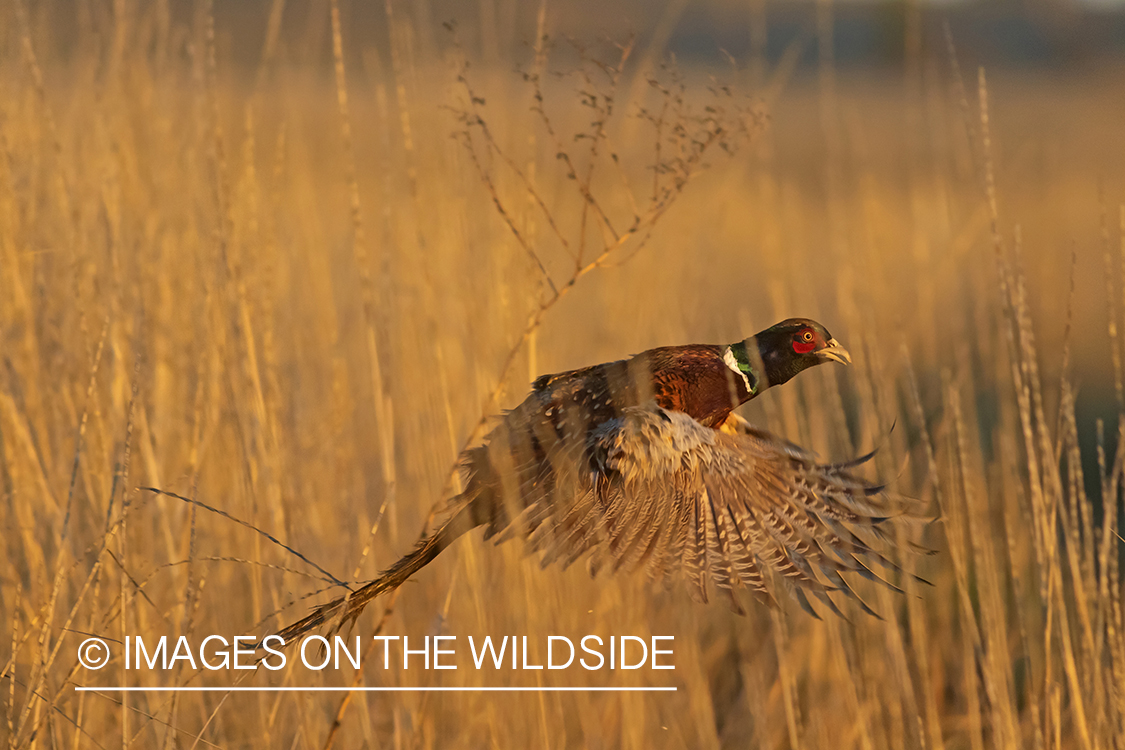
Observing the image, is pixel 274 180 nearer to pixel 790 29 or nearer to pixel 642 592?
pixel 642 592

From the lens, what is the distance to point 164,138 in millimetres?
2521

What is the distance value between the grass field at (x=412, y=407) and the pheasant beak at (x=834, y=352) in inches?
4.4

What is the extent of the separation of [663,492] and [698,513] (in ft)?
0.25

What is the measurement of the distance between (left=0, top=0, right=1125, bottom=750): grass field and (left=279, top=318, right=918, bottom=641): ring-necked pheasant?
142 millimetres

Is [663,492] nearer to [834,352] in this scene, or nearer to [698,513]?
[698,513]

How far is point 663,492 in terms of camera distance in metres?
1.64

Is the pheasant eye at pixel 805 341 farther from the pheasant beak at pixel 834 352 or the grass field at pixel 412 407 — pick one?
the grass field at pixel 412 407

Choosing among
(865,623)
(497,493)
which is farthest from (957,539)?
(497,493)

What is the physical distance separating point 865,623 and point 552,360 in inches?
46.3

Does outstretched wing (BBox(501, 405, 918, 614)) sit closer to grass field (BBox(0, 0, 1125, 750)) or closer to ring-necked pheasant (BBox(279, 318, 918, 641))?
ring-necked pheasant (BBox(279, 318, 918, 641))

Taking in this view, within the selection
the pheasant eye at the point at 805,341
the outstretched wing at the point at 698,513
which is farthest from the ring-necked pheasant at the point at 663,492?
the pheasant eye at the point at 805,341

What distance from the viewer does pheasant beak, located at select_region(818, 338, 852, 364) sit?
183 centimetres

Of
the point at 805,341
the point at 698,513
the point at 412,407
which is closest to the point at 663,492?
the point at 698,513

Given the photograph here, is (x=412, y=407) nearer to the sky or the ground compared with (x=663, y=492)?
nearer to the sky
